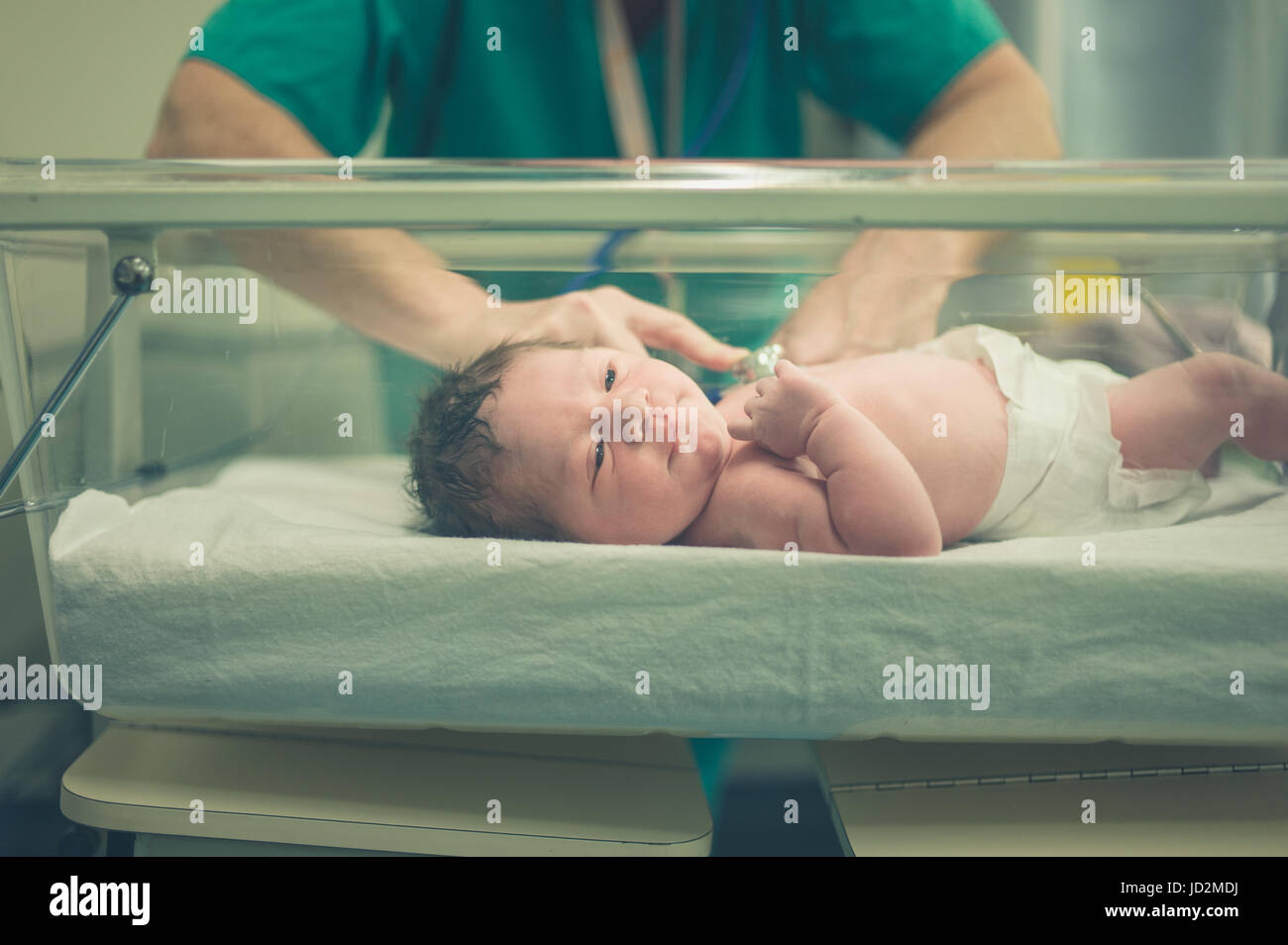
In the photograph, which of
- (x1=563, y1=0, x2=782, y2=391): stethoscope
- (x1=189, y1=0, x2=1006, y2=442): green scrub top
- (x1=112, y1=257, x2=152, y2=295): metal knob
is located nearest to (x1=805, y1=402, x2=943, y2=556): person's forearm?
(x1=563, y1=0, x2=782, y2=391): stethoscope

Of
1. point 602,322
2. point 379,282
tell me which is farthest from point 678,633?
point 379,282

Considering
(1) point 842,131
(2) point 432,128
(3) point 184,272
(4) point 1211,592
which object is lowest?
(4) point 1211,592

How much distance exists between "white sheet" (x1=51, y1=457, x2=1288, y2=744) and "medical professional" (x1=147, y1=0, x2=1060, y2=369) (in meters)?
0.25

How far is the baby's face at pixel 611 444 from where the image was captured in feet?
2.16

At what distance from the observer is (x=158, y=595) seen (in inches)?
23.7

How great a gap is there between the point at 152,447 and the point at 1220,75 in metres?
1.85

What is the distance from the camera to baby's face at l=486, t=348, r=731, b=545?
66 centimetres

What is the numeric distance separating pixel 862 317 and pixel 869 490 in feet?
0.68

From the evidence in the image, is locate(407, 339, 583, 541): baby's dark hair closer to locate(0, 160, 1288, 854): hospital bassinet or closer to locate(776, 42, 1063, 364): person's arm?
locate(0, 160, 1288, 854): hospital bassinet

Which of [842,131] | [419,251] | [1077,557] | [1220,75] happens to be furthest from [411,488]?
[1220,75]

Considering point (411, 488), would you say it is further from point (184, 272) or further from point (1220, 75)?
point (1220, 75)

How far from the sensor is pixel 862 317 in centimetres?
75

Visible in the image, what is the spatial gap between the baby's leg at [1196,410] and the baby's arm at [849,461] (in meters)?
0.24

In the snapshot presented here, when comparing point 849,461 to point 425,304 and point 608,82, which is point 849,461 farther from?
point 608,82
